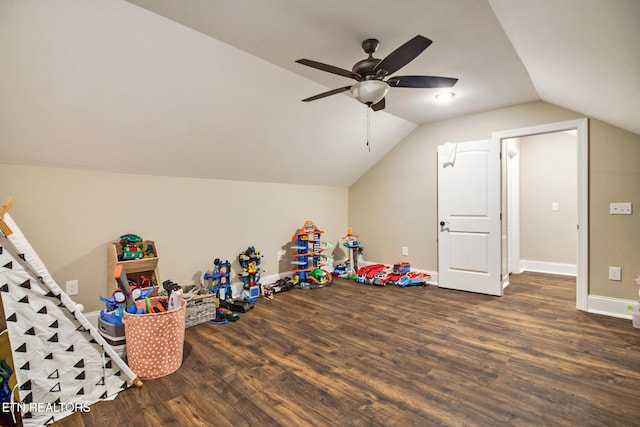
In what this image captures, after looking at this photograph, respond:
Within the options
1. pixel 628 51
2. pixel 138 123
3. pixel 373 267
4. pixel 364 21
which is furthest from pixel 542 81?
pixel 138 123

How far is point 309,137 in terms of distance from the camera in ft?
13.2

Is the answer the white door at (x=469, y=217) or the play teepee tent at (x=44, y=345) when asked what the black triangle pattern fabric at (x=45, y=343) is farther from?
the white door at (x=469, y=217)

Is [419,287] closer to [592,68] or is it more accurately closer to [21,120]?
[592,68]

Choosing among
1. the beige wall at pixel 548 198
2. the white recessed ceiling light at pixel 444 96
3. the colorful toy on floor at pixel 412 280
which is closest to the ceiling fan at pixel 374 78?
the white recessed ceiling light at pixel 444 96

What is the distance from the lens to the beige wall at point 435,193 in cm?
325

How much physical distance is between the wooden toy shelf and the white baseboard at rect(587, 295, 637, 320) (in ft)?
14.8

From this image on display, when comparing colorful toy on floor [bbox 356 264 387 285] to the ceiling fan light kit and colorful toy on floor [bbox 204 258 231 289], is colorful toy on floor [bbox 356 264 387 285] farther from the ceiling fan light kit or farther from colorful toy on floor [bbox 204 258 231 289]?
the ceiling fan light kit

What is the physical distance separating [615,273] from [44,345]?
4.90m

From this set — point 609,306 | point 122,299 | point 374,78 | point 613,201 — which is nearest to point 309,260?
point 122,299

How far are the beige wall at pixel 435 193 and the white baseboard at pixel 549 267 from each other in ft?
7.10

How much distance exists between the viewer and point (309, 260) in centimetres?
462

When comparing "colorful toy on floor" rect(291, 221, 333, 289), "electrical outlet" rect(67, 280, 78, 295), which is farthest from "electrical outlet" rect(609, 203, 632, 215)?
"electrical outlet" rect(67, 280, 78, 295)

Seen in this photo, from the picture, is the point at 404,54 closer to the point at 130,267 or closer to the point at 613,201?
the point at 130,267

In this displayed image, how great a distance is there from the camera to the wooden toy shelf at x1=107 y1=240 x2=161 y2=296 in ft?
9.31
